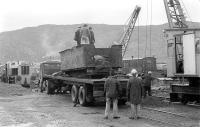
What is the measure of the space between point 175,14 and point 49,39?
122477 millimetres

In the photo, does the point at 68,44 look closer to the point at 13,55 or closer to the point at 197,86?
the point at 13,55

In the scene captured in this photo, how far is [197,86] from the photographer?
16.2m

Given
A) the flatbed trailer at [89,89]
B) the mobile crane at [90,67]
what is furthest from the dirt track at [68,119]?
the mobile crane at [90,67]

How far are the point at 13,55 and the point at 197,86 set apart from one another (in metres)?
128

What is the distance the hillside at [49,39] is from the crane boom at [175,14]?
3096 inches

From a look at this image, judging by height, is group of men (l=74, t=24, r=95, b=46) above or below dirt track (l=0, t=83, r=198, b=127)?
above

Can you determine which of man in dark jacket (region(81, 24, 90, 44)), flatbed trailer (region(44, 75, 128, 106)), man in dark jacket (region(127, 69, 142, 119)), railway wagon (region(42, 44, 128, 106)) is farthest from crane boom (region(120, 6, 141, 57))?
man in dark jacket (region(127, 69, 142, 119))

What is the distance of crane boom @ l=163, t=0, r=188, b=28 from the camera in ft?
147

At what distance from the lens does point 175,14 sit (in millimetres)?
45562

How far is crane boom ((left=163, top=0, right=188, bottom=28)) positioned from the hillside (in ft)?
258

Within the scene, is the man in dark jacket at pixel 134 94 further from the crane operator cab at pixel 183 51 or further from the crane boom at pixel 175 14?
the crane boom at pixel 175 14

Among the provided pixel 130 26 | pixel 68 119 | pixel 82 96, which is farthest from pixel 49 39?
pixel 68 119

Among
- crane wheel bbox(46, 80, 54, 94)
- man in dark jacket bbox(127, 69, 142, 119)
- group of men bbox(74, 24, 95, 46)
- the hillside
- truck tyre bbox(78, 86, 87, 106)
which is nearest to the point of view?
man in dark jacket bbox(127, 69, 142, 119)

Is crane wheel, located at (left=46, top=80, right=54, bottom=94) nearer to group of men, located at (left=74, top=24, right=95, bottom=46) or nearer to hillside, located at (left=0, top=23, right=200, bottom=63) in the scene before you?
group of men, located at (left=74, top=24, right=95, bottom=46)
